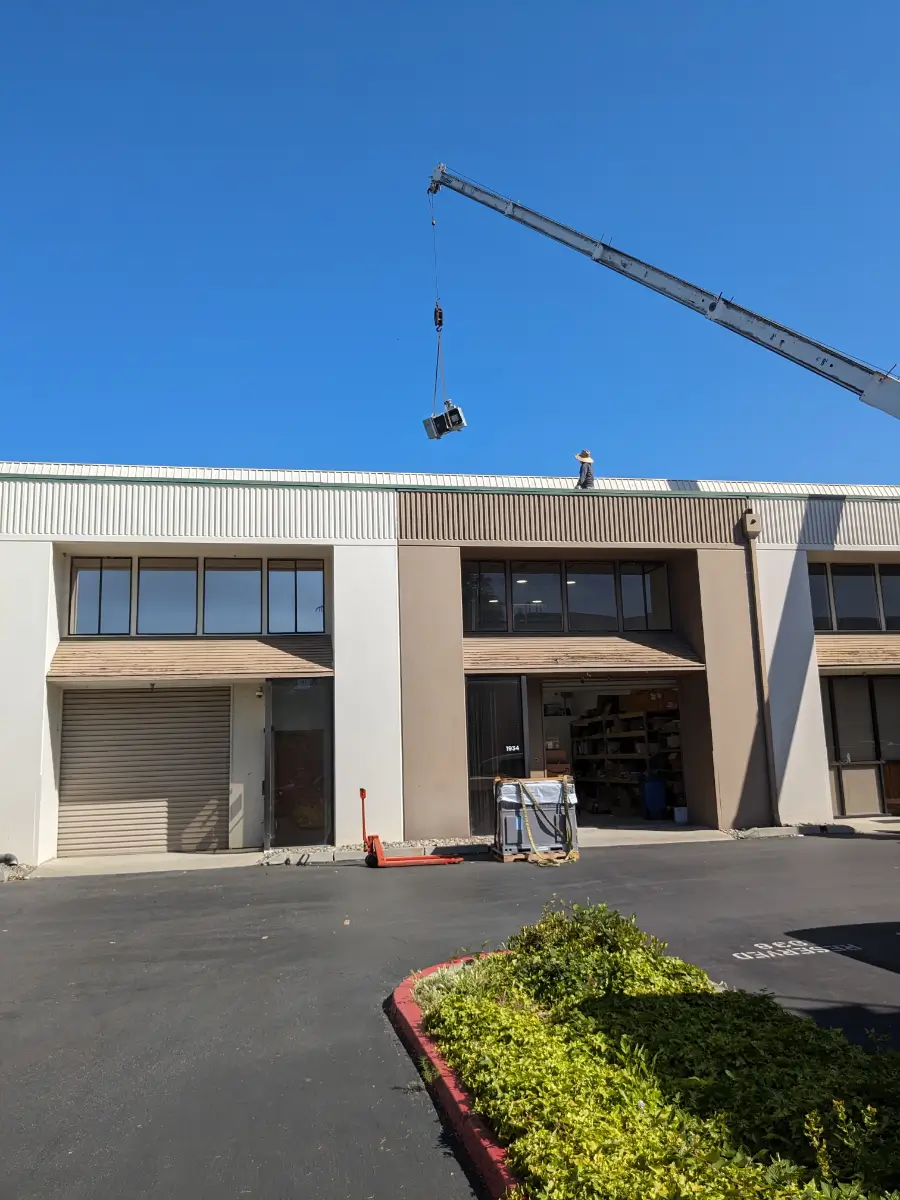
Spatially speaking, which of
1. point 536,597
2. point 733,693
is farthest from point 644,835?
point 536,597

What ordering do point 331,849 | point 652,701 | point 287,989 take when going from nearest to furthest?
1. point 287,989
2. point 331,849
3. point 652,701

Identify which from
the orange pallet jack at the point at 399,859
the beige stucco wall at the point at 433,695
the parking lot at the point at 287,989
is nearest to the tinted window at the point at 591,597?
the beige stucco wall at the point at 433,695

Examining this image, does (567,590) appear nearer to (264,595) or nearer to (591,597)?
(591,597)

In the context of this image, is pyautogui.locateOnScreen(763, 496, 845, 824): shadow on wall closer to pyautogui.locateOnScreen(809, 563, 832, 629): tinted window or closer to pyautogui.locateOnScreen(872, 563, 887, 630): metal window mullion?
pyautogui.locateOnScreen(809, 563, 832, 629): tinted window

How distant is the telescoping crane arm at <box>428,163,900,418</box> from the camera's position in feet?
66.0

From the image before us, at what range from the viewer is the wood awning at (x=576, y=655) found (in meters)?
19.2

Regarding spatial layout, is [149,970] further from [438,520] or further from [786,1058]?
[438,520]

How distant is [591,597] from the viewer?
830 inches

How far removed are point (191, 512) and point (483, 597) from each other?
6.83 metres

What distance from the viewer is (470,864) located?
52.4 ft

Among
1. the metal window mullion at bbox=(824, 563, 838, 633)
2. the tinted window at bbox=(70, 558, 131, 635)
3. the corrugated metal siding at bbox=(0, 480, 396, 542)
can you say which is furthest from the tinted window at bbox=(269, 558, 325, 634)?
the metal window mullion at bbox=(824, 563, 838, 633)

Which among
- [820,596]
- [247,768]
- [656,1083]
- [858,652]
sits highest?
[820,596]

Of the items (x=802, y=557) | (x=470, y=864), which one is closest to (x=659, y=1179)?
(x=470, y=864)

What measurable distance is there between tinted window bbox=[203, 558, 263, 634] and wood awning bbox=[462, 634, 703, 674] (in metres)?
4.82
